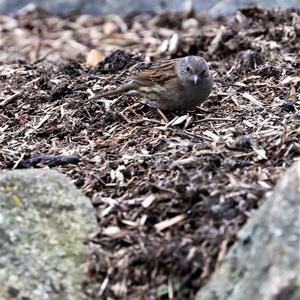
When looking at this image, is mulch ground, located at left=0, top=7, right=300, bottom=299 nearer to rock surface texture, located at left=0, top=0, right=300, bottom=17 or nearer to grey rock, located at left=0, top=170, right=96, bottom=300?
grey rock, located at left=0, top=170, right=96, bottom=300

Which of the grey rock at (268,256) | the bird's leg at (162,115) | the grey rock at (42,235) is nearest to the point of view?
the grey rock at (268,256)

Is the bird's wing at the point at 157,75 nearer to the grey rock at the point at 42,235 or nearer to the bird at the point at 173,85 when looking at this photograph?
the bird at the point at 173,85

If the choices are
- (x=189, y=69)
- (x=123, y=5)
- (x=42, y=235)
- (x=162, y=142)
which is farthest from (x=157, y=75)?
(x=123, y=5)

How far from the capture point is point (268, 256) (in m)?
3.61

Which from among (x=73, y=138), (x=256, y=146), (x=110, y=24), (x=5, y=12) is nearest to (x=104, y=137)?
(x=73, y=138)

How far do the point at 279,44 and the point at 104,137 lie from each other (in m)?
2.91

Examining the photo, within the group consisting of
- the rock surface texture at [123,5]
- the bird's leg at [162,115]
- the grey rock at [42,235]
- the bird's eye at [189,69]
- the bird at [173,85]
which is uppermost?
the grey rock at [42,235]

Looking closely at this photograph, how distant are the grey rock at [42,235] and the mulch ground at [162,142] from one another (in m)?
0.11

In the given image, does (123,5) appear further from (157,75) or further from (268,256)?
(268,256)

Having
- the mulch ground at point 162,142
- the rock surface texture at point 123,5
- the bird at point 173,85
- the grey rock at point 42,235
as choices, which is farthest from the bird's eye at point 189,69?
the rock surface texture at point 123,5

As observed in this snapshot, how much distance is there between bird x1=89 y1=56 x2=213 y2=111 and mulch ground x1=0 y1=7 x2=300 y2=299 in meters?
0.10

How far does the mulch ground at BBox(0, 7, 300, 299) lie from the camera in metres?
4.07

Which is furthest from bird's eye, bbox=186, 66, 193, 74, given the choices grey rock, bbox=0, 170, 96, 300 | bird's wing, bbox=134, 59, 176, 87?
grey rock, bbox=0, 170, 96, 300

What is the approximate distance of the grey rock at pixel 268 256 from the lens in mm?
3512
